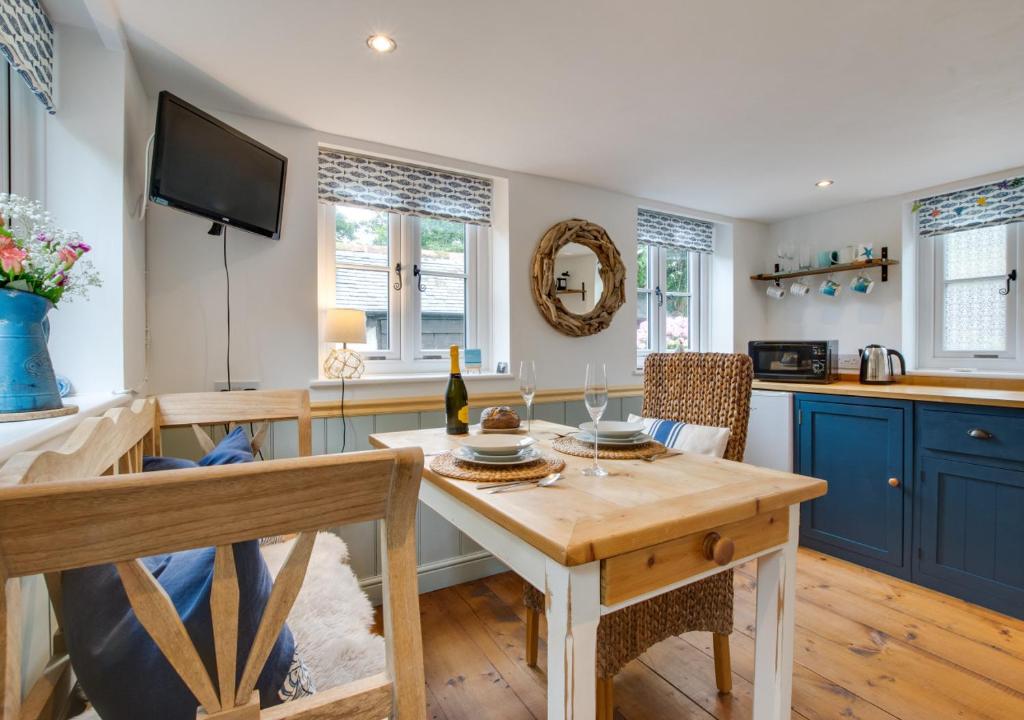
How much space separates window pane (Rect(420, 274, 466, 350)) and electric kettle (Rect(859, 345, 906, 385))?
2.49 m

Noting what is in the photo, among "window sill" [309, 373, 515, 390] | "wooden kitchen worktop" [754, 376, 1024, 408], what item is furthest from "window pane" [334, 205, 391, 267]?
→ "wooden kitchen worktop" [754, 376, 1024, 408]

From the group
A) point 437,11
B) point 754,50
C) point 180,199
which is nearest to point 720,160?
point 754,50

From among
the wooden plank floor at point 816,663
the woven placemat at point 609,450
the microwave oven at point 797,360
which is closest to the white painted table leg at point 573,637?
the woven placemat at point 609,450

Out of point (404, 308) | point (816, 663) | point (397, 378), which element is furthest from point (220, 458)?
point (816, 663)

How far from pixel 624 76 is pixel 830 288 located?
2.63 m

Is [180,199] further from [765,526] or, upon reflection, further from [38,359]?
[765,526]

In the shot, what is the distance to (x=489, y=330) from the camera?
9.46 feet

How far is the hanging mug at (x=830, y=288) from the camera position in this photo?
353cm

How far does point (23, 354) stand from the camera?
1012 mm

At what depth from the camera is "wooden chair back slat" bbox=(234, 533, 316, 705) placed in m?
0.60

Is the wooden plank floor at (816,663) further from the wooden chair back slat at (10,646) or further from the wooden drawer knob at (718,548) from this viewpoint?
the wooden chair back slat at (10,646)

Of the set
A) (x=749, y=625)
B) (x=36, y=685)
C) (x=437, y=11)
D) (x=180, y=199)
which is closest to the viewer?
(x=36, y=685)

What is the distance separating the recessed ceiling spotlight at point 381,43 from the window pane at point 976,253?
138 inches

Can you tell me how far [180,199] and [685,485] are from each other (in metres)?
1.83
